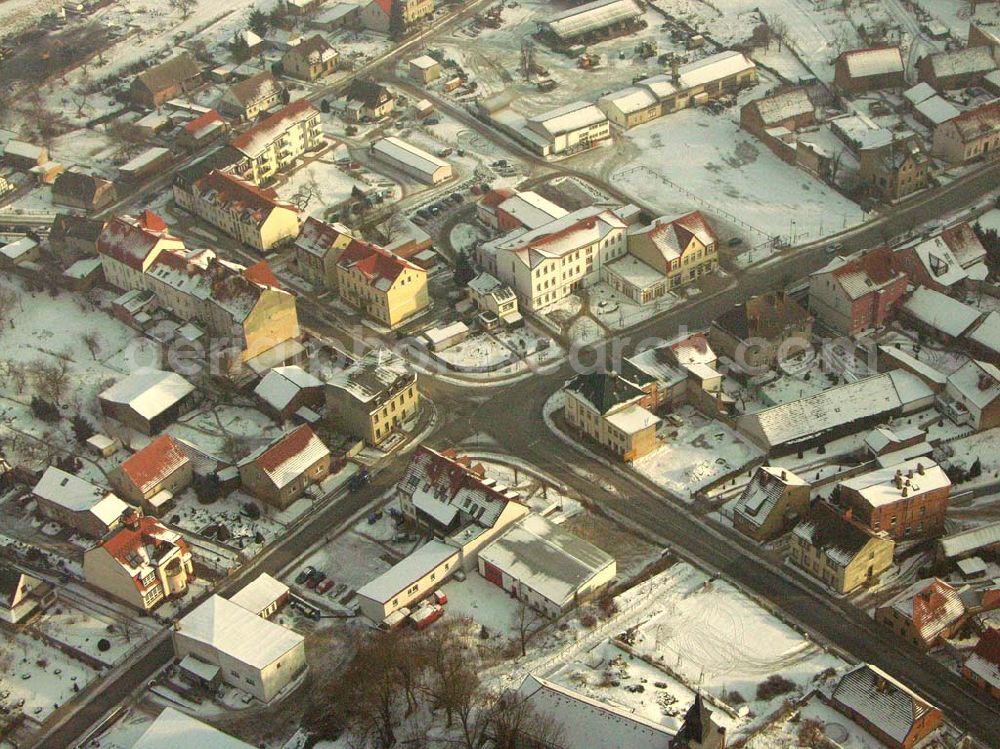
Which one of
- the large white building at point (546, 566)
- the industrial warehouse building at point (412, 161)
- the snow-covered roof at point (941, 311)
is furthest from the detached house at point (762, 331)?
the industrial warehouse building at point (412, 161)

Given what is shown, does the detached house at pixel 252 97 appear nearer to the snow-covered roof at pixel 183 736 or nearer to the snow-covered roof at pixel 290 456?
the snow-covered roof at pixel 290 456

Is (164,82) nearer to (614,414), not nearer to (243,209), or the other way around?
(243,209)

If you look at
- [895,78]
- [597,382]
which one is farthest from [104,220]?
[895,78]

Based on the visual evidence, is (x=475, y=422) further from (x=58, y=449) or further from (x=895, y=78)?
(x=895, y=78)

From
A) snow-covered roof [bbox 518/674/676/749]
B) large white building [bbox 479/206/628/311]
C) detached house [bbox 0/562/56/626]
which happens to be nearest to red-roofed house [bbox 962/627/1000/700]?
snow-covered roof [bbox 518/674/676/749]

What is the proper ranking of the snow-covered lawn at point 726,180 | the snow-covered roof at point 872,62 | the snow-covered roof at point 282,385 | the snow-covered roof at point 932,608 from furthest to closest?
the snow-covered roof at point 872,62, the snow-covered lawn at point 726,180, the snow-covered roof at point 282,385, the snow-covered roof at point 932,608

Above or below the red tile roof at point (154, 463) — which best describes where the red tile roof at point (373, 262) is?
above

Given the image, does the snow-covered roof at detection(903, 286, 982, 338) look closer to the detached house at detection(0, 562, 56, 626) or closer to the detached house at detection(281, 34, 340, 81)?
the detached house at detection(0, 562, 56, 626)
